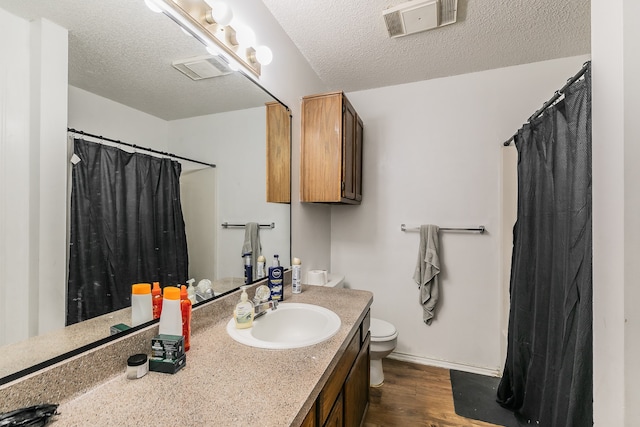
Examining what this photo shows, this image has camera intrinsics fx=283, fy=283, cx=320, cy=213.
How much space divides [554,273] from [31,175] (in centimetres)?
194

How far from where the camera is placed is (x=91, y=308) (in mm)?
823

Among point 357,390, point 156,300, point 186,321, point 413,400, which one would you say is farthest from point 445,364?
point 156,300

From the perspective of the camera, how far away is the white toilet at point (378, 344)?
1.97m

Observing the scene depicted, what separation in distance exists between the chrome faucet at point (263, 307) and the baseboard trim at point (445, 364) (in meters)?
1.62

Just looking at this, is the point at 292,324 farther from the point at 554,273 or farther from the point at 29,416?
the point at 554,273

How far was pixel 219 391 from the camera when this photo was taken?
29.1 inches

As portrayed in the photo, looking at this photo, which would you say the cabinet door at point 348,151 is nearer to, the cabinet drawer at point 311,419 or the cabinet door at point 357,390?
the cabinet door at point 357,390

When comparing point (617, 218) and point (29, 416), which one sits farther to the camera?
point (617, 218)

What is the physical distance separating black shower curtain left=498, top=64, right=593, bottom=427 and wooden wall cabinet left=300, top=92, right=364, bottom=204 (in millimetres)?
1103

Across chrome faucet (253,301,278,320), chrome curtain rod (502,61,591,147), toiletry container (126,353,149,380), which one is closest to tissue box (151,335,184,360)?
toiletry container (126,353,149,380)

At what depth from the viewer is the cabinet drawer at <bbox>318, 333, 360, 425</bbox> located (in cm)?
90

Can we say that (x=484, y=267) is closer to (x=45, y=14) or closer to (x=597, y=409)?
(x=597, y=409)

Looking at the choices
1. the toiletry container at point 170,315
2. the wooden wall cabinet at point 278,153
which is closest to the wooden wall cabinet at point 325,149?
the wooden wall cabinet at point 278,153

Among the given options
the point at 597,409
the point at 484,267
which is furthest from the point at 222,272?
the point at 484,267
